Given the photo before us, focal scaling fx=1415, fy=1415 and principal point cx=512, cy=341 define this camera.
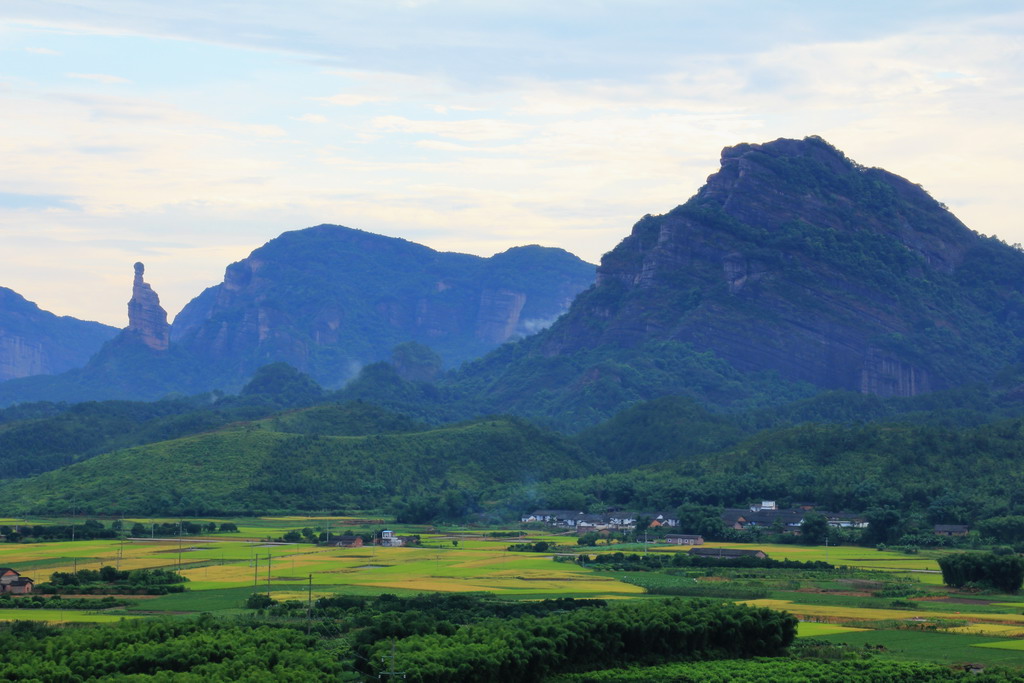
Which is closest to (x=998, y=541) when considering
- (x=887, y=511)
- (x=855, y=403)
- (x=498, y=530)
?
(x=887, y=511)

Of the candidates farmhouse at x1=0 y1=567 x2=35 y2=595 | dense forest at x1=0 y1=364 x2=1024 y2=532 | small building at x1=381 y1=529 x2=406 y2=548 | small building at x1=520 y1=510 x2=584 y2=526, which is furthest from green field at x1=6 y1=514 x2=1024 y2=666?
dense forest at x1=0 y1=364 x2=1024 y2=532

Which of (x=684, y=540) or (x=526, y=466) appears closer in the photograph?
(x=684, y=540)

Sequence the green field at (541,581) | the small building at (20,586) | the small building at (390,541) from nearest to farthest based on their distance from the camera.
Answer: the green field at (541,581) → the small building at (20,586) → the small building at (390,541)

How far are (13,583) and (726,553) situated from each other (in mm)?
42964

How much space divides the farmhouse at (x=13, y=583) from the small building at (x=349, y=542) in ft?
101

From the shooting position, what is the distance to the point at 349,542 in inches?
3920

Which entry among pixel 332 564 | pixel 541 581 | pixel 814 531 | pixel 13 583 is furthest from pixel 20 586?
pixel 814 531

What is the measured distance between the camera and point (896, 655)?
176ft

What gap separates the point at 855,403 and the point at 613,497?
218 feet

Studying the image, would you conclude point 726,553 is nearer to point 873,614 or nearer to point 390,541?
point 390,541

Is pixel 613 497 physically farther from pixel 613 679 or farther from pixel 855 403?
pixel 613 679

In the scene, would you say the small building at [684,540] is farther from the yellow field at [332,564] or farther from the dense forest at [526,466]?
the yellow field at [332,564]

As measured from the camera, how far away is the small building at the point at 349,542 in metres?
99.0

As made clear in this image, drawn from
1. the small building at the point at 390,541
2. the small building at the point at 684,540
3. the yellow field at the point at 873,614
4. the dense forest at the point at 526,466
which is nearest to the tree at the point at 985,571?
the yellow field at the point at 873,614
